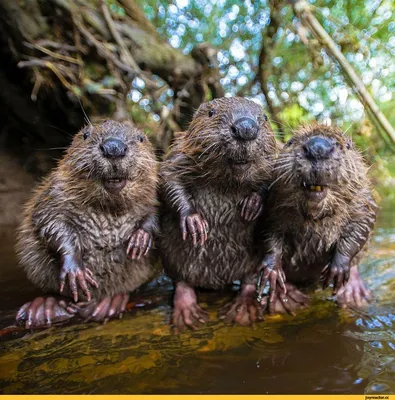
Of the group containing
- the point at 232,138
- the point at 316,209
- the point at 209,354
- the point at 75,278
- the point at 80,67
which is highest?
the point at 80,67

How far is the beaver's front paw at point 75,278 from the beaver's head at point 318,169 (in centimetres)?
125

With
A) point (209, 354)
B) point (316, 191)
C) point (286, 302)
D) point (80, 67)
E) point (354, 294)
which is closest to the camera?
point (209, 354)

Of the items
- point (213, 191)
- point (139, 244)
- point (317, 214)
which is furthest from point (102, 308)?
point (317, 214)

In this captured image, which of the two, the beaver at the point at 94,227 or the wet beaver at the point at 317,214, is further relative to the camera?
the beaver at the point at 94,227

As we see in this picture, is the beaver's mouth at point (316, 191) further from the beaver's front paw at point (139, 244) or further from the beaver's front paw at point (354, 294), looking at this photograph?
the beaver's front paw at point (139, 244)

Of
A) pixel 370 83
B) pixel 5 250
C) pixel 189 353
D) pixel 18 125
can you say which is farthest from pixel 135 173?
pixel 18 125

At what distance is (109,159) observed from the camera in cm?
242

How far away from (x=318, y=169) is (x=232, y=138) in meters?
0.51

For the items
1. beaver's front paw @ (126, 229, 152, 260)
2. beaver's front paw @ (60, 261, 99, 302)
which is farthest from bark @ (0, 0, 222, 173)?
beaver's front paw @ (60, 261, 99, 302)

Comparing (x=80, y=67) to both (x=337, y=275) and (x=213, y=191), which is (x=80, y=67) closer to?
(x=213, y=191)

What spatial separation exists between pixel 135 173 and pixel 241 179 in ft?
2.14

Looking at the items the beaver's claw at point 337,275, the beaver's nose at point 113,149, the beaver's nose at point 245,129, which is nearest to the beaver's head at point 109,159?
the beaver's nose at point 113,149

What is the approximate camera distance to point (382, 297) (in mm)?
2793

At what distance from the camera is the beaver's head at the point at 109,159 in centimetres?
244
